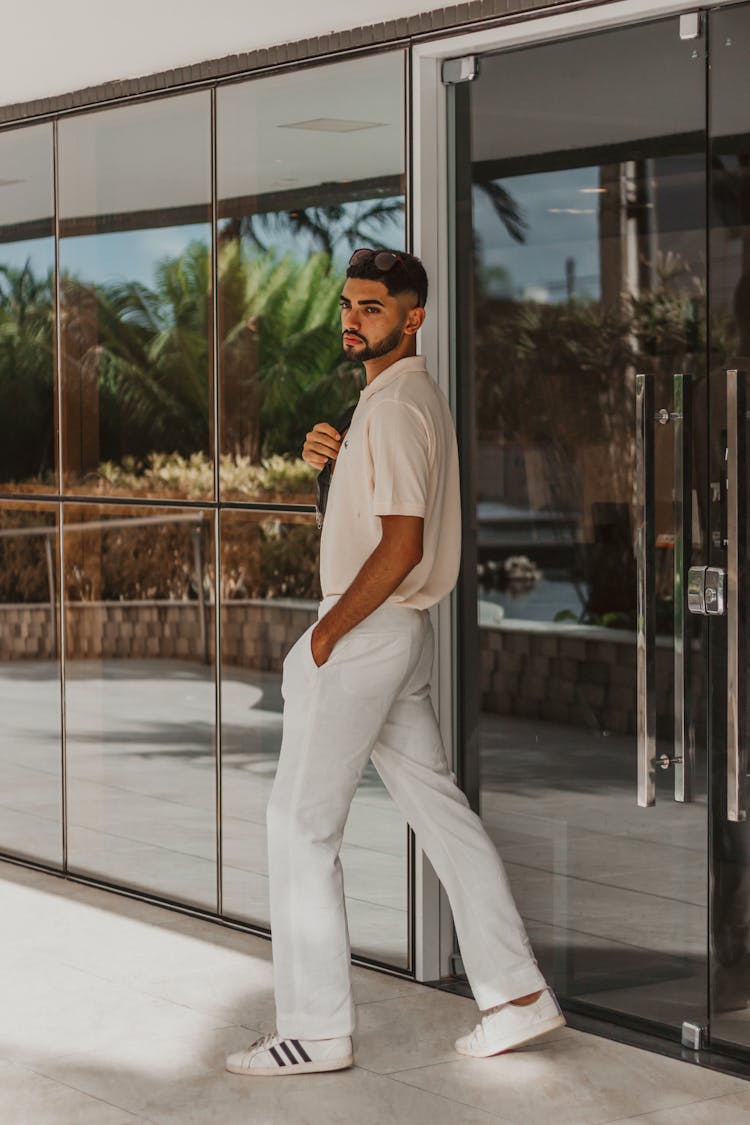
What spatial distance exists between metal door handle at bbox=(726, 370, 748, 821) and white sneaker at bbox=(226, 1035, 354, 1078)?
106 centimetres

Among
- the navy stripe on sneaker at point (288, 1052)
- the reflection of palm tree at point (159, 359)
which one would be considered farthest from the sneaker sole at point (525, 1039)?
the reflection of palm tree at point (159, 359)

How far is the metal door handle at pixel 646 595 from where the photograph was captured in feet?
14.2

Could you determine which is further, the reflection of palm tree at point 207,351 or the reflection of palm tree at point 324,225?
the reflection of palm tree at point 207,351

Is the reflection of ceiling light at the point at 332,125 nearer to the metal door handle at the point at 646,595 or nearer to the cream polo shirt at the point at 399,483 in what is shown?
the cream polo shirt at the point at 399,483

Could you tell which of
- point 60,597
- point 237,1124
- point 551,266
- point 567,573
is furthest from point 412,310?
point 60,597

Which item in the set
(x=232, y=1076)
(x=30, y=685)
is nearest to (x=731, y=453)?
(x=232, y=1076)

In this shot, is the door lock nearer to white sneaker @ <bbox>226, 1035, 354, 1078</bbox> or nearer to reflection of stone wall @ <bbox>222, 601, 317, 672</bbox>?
white sneaker @ <bbox>226, 1035, 354, 1078</bbox>

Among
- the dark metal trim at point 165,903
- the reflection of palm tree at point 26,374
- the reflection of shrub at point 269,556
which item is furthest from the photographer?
the reflection of palm tree at point 26,374

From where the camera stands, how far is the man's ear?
4352 millimetres

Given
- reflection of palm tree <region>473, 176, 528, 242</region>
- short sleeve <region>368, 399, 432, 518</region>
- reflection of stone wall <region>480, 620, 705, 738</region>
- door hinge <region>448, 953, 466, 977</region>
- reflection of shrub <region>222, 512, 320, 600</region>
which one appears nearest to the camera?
short sleeve <region>368, 399, 432, 518</region>

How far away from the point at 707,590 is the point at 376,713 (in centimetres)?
82

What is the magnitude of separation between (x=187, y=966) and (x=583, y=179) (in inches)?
95.2

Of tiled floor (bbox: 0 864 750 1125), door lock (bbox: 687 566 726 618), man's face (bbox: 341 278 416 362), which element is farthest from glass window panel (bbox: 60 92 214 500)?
door lock (bbox: 687 566 726 618)

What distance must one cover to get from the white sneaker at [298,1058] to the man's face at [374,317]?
1.62 m
